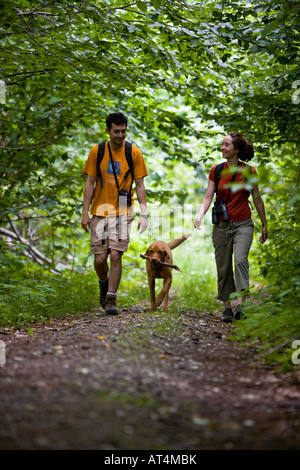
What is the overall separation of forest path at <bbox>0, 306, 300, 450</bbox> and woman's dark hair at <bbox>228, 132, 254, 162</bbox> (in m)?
2.77

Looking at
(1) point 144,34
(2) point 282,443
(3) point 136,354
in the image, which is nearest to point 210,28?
(1) point 144,34

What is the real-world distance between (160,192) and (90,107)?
2225 millimetres

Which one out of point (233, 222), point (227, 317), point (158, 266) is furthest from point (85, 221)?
point (227, 317)

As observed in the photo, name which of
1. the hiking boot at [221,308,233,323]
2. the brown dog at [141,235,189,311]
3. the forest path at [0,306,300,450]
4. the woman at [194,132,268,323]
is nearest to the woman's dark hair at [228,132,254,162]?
the woman at [194,132,268,323]

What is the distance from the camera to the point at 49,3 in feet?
16.9

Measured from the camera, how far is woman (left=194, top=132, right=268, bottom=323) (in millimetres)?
5695

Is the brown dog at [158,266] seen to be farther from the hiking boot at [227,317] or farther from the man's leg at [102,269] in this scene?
the hiking boot at [227,317]

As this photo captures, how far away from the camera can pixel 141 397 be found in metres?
2.44

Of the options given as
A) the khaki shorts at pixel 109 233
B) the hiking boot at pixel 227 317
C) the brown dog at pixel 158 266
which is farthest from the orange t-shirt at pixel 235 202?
the khaki shorts at pixel 109 233

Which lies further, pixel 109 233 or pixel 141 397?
pixel 109 233

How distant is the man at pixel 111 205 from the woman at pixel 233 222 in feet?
3.20

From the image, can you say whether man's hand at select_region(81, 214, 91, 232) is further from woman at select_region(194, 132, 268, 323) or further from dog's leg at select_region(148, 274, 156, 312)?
woman at select_region(194, 132, 268, 323)

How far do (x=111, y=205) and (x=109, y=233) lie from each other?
0.36 metres

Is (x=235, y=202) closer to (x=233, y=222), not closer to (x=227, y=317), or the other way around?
(x=233, y=222)
